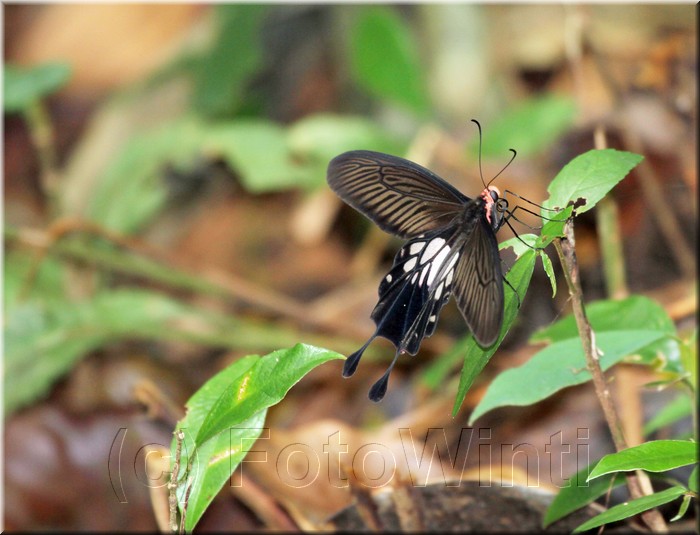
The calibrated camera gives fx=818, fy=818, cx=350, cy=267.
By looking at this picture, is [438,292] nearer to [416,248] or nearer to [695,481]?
[416,248]

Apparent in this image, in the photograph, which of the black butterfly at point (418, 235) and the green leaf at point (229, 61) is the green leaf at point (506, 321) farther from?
the green leaf at point (229, 61)

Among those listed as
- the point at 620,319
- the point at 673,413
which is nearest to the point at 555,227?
the point at 620,319

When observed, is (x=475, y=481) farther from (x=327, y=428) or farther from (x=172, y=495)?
(x=327, y=428)

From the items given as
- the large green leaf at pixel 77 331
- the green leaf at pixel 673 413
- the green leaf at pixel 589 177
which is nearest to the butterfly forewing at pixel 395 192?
the green leaf at pixel 589 177

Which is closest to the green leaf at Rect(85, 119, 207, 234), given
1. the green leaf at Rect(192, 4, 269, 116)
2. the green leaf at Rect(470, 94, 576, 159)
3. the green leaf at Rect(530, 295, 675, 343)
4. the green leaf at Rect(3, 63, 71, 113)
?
the green leaf at Rect(192, 4, 269, 116)

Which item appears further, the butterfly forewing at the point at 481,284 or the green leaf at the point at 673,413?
the green leaf at the point at 673,413

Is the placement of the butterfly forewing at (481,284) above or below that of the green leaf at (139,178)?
below

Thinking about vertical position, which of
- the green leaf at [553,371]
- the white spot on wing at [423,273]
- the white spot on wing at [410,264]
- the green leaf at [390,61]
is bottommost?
the green leaf at [553,371]

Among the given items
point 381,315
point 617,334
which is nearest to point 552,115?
point 617,334
